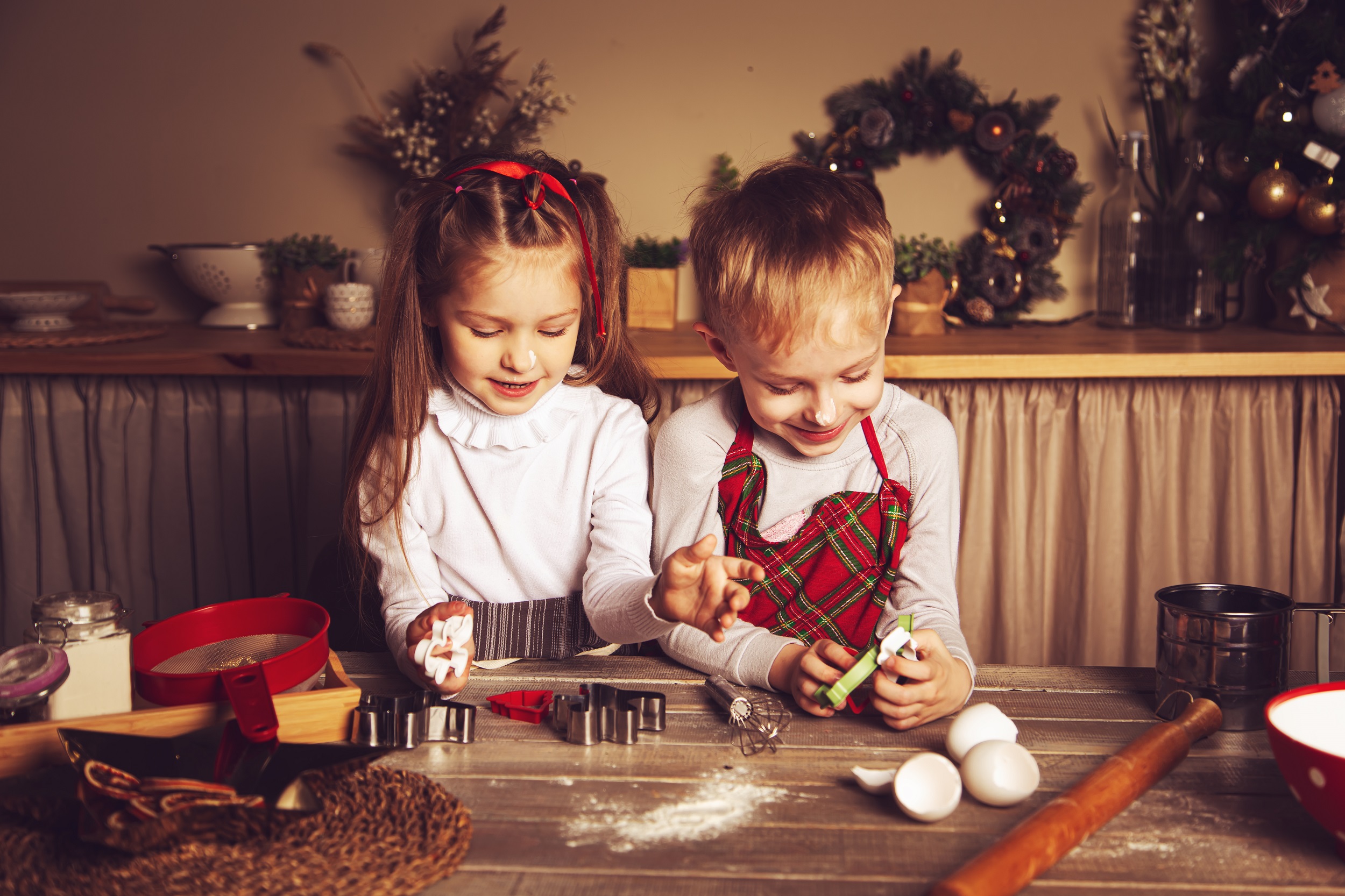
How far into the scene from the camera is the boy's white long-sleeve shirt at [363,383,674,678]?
112cm

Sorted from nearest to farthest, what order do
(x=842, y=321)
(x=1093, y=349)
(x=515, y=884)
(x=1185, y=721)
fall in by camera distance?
(x=515, y=884), (x=1185, y=721), (x=842, y=321), (x=1093, y=349)

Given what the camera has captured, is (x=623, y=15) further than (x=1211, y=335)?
Yes

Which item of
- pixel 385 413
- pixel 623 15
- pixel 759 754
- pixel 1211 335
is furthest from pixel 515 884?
pixel 623 15

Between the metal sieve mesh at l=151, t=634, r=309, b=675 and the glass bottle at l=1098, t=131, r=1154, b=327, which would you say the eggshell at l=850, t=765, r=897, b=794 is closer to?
the metal sieve mesh at l=151, t=634, r=309, b=675

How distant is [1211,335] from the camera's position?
194 cm

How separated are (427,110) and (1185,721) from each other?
1.88m

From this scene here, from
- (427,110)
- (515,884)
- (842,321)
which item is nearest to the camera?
(515,884)

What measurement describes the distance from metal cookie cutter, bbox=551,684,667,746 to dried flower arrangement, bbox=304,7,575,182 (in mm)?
1572

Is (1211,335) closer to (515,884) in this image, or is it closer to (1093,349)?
(1093,349)

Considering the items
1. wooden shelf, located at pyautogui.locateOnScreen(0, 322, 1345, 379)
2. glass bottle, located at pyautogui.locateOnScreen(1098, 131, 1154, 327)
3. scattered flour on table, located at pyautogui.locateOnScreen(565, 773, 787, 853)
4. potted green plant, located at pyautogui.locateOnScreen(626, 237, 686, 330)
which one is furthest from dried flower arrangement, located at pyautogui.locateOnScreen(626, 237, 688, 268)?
scattered flour on table, located at pyautogui.locateOnScreen(565, 773, 787, 853)

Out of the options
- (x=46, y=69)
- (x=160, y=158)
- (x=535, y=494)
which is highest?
(x=46, y=69)

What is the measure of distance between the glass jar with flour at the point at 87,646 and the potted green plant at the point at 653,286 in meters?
1.38

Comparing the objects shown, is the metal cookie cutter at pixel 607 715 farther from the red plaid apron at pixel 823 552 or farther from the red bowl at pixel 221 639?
the red plaid apron at pixel 823 552

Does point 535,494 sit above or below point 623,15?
below
